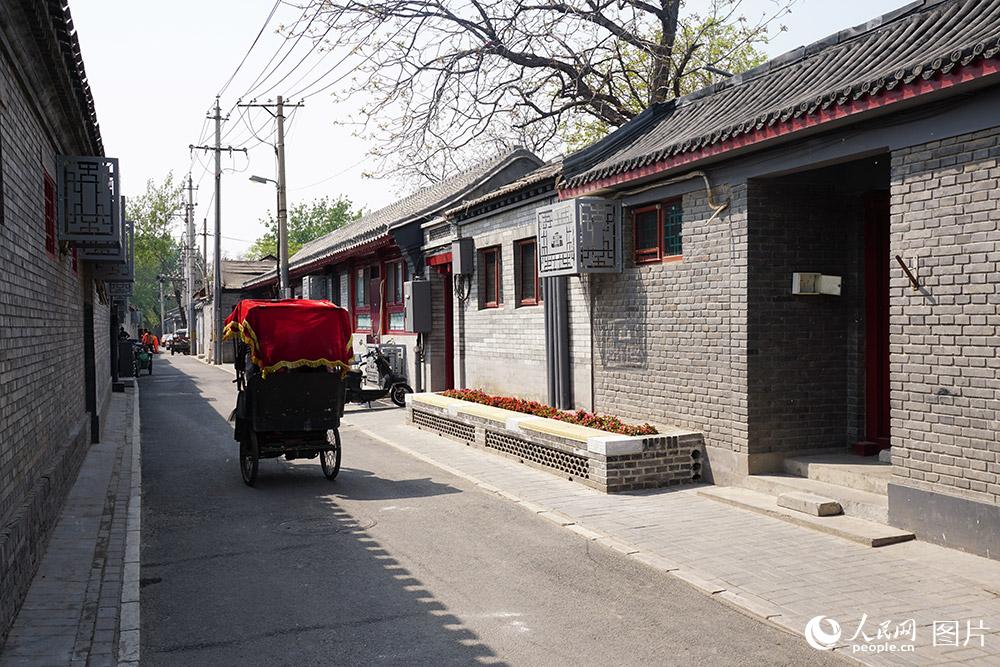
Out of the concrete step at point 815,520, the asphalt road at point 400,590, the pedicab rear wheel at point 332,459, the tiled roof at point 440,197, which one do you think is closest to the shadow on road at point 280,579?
the asphalt road at point 400,590

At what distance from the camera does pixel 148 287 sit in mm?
106938

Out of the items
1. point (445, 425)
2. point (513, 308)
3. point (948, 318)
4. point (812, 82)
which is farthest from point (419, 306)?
point (948, 318)

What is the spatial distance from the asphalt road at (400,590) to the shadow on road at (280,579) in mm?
18

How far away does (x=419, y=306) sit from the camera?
20031 mm

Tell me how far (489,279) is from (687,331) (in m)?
7.07

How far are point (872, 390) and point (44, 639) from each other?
8.18 meters

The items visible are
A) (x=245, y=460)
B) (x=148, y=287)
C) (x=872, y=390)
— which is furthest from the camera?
(x=148, y=287)

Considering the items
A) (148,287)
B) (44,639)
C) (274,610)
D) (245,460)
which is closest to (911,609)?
(274,610)

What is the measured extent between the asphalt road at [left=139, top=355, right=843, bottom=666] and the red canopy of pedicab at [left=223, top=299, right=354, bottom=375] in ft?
5.05

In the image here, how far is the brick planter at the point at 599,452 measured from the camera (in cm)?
1017

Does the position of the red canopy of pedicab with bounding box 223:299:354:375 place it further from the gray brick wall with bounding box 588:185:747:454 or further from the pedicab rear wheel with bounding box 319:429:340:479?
the gray brick wall with bounding box 588:185:747:454

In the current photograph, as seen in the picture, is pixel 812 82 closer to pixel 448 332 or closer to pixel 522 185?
pixel 522 185

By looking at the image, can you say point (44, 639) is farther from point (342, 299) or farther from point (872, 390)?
point (342, 299)

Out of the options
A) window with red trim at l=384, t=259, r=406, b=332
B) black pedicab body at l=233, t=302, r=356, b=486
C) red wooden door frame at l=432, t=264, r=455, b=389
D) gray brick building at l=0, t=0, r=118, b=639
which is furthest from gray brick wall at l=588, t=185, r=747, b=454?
window with red trim at l=384, t=259, r=406, b=332
